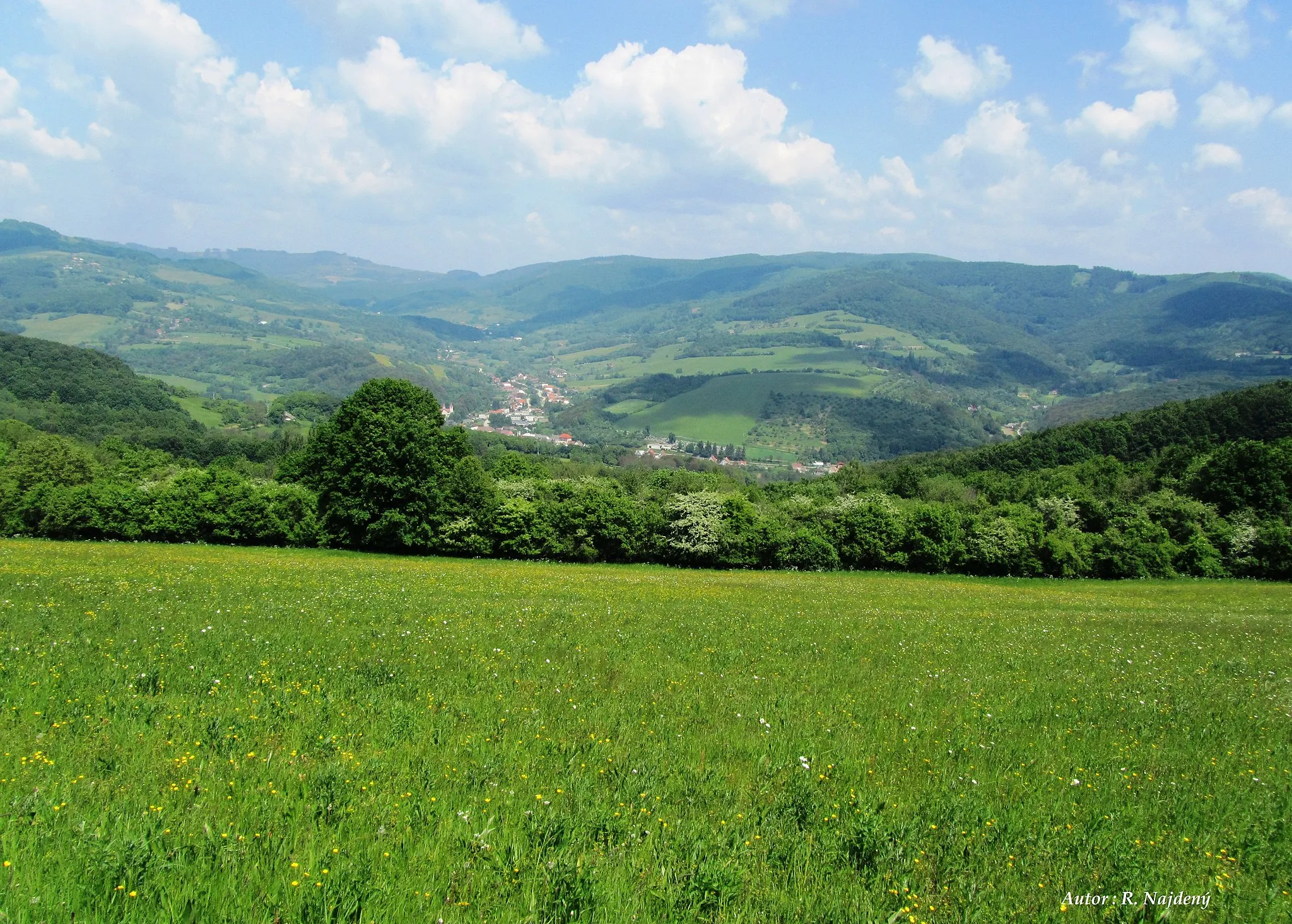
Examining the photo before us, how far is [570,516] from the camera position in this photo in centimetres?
5031

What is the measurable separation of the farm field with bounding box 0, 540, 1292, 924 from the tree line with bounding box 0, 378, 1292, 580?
31860mm

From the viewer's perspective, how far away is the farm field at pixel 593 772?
4.87 metres

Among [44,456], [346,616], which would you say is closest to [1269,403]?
[346,616]

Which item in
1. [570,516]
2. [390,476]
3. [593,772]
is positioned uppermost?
[593,772]

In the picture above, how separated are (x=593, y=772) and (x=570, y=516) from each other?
43.5 meters

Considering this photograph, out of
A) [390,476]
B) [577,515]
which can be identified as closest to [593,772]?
[390,476]

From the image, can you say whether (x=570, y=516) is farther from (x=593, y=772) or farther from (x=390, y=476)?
(x=593, y=772)

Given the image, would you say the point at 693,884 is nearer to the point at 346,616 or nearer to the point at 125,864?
the point at 125,864

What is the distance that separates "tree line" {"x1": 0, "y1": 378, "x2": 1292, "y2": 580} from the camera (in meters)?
46.7

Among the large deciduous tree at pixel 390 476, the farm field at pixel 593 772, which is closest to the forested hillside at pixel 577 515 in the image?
the large deciduous tree at pixel 390 476

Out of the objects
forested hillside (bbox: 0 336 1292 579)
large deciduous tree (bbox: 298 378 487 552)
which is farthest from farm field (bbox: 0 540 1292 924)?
forested hillside (bbox: 0 336 1292 579)

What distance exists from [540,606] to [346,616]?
5333 mm

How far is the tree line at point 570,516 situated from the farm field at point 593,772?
31.9 meters

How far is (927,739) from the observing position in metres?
9.16
